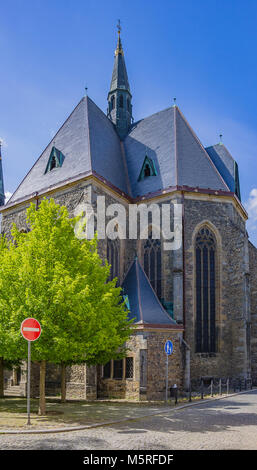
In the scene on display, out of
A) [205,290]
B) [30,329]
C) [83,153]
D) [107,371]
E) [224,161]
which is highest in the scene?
[224,161]

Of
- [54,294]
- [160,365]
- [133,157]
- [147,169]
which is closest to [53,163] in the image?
[133,157]

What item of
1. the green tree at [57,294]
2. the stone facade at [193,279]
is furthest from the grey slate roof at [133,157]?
the green tree at [57,294]

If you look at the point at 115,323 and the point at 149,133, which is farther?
the point at 149,133

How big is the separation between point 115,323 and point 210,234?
38.5 feet

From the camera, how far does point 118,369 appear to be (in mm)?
18797

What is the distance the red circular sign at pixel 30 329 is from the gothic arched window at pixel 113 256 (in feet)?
40.5

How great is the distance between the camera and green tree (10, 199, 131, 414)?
12.1m

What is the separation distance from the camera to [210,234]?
2392cm

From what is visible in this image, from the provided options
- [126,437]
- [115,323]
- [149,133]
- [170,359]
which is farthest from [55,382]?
[149,133]

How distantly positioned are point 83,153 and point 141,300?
9.40m

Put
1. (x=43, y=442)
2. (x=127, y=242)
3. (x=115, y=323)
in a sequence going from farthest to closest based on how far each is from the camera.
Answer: (x=127, y=242) < (x=115, y=323) < (x=43, y=442)

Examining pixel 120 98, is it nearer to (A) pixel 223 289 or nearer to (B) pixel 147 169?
(B) pixel 147 169
